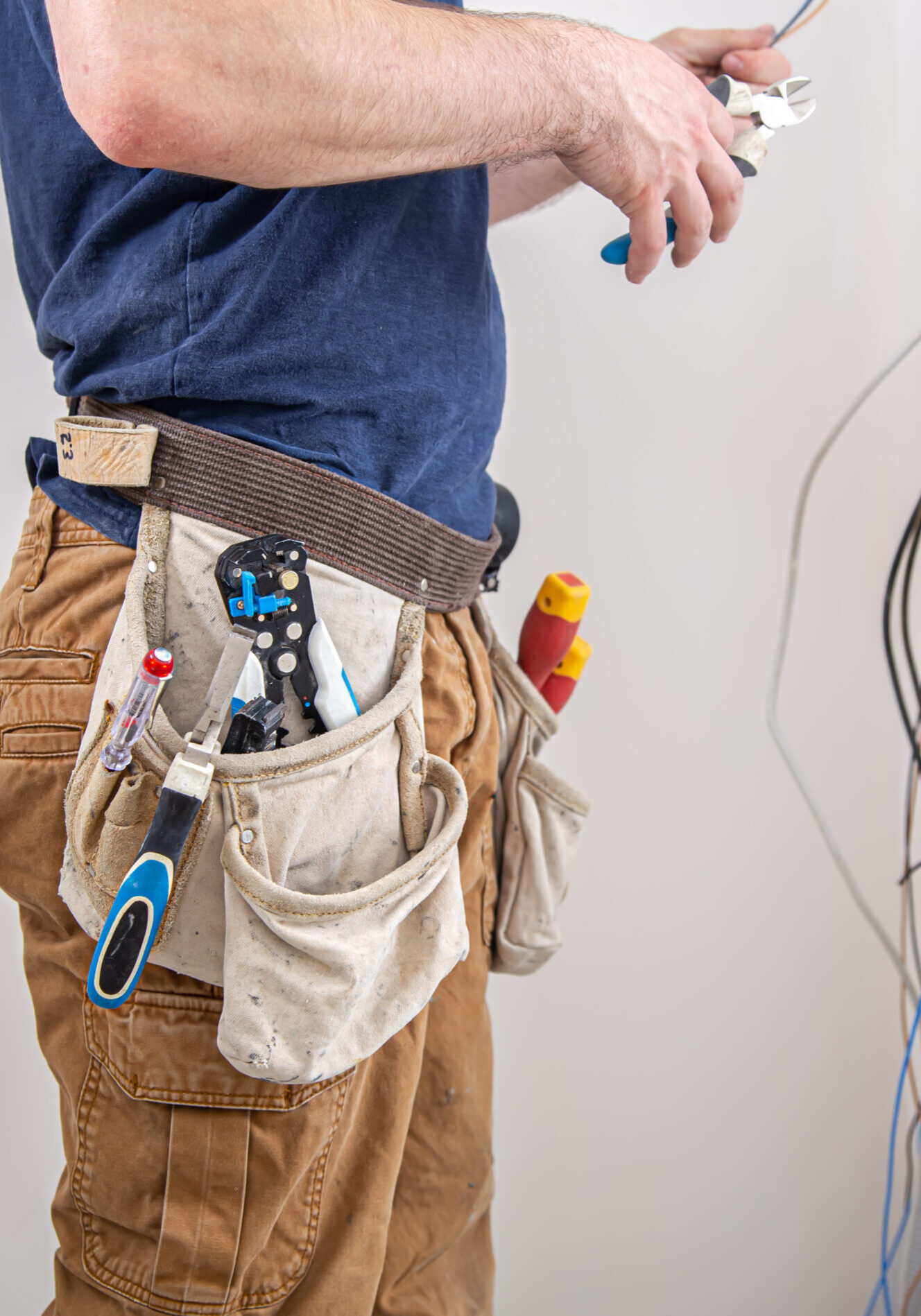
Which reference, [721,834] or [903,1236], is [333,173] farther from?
[903,1236]

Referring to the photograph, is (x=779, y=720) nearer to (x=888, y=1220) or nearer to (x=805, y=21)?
(x=888, y=1220)

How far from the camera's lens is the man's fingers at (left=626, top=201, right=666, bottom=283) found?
66 cm

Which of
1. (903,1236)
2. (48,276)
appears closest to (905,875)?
(903,1236)

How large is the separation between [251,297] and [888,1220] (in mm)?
1393

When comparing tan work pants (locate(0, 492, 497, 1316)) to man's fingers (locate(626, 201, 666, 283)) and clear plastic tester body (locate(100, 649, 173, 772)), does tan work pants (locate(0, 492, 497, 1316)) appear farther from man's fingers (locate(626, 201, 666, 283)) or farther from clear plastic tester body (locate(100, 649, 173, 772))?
man's fingers (locate(626, 201, 666, 283))

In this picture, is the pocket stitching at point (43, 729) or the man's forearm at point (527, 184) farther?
the man's forearm at point (527, 184)

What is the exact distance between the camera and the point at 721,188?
0.69 meters

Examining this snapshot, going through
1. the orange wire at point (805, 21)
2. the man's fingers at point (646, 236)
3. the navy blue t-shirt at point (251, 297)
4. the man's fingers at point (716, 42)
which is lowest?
the navy blue t-shirt at point (251, 297)

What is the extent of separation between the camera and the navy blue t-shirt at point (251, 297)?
621 millimetres

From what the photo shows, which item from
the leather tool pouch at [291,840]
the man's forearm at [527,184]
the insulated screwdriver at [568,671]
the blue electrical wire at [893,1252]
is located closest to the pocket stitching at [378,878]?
the leather tool pouch at [291,840]

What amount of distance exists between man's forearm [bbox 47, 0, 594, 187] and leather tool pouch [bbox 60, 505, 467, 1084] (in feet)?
0.77

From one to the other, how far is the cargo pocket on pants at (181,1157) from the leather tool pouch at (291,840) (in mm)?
49

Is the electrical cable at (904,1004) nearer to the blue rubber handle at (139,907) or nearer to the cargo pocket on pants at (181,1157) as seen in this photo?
the cargo pocket on pants at (181,1157)

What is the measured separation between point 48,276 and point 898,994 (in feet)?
4.20
